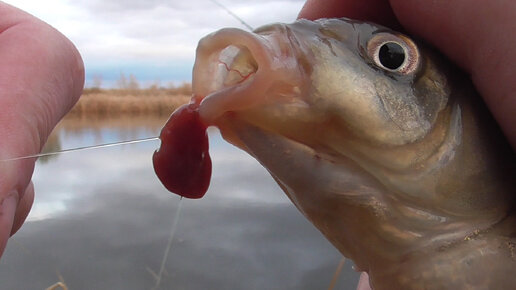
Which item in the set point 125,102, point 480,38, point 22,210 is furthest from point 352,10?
point 125,102

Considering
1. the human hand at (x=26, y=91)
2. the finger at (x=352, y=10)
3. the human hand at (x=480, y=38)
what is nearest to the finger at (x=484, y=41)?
the human hand at (x=480, y=38)

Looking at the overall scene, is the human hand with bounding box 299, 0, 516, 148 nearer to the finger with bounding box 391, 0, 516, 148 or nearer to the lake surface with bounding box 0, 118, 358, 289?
the finger with bounding box 391, 0, 516, 148

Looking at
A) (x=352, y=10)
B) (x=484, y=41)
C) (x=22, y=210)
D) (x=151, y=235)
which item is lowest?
(x=151, y=235)

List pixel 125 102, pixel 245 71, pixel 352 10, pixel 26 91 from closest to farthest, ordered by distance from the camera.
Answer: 1. pixel 245 71
2. pixel 26 91
3. pixel 352 10
4. pixel 125 102

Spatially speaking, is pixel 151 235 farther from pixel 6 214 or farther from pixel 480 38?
pixel 480 38

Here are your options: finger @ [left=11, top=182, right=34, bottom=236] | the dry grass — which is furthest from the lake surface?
finger @ [left=11, top=182, right=34, bottom=236]
